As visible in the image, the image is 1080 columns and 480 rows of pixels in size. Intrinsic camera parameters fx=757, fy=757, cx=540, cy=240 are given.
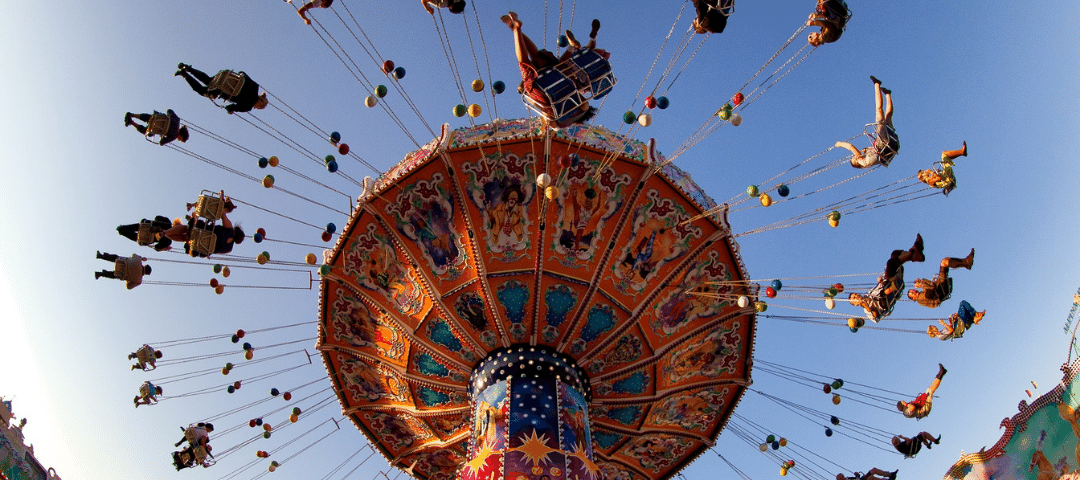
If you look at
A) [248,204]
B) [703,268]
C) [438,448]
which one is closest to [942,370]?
[703,268]

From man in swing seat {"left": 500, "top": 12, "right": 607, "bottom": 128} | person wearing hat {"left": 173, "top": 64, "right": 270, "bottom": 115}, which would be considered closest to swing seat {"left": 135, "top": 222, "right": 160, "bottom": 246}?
person wearing hat {"left": 173, "top": 64, "right": 270, "bottom": 115}

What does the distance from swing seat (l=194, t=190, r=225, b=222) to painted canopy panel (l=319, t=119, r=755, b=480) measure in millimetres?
1941

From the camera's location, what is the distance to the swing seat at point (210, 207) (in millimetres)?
11594

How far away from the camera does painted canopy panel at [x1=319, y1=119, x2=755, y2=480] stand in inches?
469

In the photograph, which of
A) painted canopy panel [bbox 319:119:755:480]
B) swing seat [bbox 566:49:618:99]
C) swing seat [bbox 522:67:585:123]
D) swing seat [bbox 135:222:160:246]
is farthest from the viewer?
painted canopy panel [bbox 319:119:755:480]

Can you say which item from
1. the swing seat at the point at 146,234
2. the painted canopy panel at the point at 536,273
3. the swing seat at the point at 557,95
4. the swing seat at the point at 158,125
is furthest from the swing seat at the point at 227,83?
the swing seat at the point at 557,95

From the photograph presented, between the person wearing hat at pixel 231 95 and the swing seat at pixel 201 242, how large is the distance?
1954 millimetres

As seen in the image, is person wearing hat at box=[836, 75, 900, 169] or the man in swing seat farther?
person wearing hat at box=[836, 75, 900, 169]

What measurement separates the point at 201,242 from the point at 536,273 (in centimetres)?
513

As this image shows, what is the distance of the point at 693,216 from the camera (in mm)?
12281

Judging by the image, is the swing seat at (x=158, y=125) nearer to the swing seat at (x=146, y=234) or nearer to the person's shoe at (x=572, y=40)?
the swing seat at (x=146, y=234)

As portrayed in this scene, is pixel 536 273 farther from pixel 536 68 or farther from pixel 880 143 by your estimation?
pixel 880 143

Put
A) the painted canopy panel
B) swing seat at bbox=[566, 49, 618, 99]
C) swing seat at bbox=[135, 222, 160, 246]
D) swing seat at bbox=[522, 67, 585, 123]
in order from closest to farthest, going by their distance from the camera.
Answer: swing seat at bbox=[522, 67, 585, 123]
swing seat at bbox=[566, 49, 618, 99]
swing seat at bbox=[135, 222, 160, 246]
the painted canopy panel

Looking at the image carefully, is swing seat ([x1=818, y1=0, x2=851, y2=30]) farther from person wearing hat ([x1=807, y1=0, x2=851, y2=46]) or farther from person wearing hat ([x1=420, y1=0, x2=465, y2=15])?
person wearing hat ([x1=420, y1=0, x2=465, y2=15])
